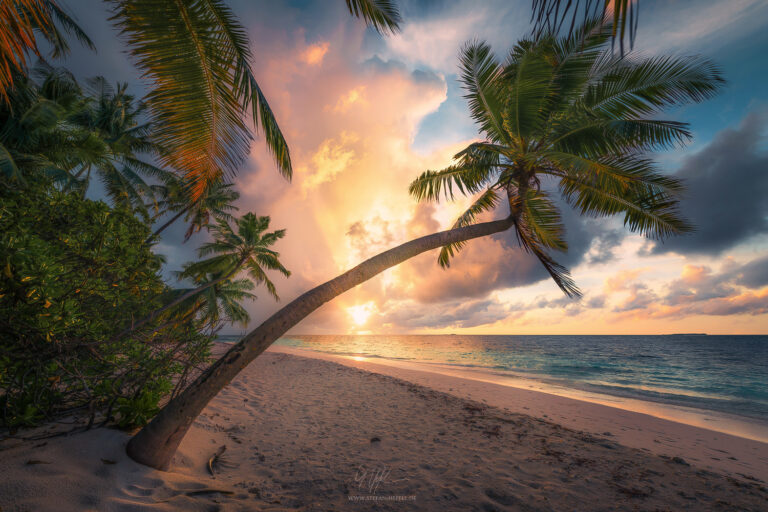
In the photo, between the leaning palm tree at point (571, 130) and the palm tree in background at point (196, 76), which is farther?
the leaning palm tree at point (571, 130)

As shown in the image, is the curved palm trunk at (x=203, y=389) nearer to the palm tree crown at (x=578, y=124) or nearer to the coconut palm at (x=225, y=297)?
the palm tree crown at (x=578, y=124)

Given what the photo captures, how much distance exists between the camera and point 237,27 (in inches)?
126

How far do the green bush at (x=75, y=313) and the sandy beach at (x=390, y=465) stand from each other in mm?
646

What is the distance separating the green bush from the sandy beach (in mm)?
646

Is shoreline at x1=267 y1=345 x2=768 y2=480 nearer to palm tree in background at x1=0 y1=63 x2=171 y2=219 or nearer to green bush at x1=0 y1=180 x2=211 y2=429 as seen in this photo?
green bush at x1=0 y1=180 x2=211 y2=429

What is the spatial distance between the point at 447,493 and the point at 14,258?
5166mm

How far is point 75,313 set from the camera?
3.08 meters

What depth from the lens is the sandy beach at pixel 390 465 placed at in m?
2.64

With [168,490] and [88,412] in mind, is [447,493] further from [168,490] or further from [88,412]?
[88,412]

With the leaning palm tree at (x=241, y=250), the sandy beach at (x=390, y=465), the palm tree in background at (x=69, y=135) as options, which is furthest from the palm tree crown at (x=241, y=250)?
the sandy beach at (x=390, y=465)

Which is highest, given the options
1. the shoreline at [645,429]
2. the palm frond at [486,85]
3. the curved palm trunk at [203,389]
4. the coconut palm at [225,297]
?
the palm frond at [486,85]

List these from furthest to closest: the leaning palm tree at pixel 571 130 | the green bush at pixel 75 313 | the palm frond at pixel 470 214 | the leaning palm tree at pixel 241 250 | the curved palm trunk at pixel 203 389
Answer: the leaning palm tree at pixel 241 250 < the palm frond at pixel 470 214 < the leaning palm tree at pixel 571 130 < the curved palm trunk at pixel 203 389 < the green bush at pixel 75 313

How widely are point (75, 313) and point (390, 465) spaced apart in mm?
4344

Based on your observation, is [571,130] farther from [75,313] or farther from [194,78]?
[75,313]
